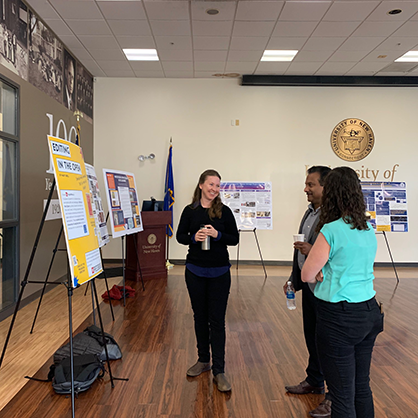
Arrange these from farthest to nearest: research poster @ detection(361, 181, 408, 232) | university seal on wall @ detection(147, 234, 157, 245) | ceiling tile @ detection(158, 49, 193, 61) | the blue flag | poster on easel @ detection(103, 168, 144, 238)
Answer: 1. the blue flag
2. research poster @ detection(361, 181, 408, 232)
3. university seal on wall @ detection(147, 234, 157, 245)
4. ceiling tile @ detection(158, 49, 193, 61)
5. poster on easel @ detection(103, 168, 144, 238)

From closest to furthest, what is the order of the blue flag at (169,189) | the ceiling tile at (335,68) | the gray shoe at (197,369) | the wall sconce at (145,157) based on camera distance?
1. the gray shoe at (197,369)
2. the ceiling tile at (335,68)
3. the blue flag at (169,189)
4. the wall sconce at (145,157)

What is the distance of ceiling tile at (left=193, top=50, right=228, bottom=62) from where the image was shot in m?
6.14

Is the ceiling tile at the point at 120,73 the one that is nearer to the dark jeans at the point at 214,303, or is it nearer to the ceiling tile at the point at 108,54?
the ceiling tile at the point at 108,54

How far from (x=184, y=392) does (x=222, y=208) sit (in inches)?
53.5

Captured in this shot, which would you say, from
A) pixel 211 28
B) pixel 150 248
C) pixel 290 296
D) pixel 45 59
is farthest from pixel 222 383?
pixel 45 59

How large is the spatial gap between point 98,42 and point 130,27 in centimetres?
83

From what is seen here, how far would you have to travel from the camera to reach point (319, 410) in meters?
2.26

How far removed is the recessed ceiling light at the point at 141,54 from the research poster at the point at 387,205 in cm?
480

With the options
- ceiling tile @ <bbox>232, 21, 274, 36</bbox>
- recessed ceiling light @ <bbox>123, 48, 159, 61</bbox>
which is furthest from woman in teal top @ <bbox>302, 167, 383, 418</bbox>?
recessed ceiling light @ <bbox>123, 48, 159, 61</bbox>

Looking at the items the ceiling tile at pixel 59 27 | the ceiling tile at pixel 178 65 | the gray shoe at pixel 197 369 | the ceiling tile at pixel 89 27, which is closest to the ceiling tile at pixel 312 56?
the ceiling tile at pixel 178 65

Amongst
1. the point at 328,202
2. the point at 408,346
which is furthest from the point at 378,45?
the point at 328,202

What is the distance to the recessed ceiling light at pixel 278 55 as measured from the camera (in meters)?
6.16

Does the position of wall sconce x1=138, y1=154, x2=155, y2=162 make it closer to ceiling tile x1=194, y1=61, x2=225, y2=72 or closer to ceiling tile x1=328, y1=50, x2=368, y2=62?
ceiling tile x1=194, y1=61, x2=225, y2=72

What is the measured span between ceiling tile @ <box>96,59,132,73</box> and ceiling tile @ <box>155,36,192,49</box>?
1.08 m
